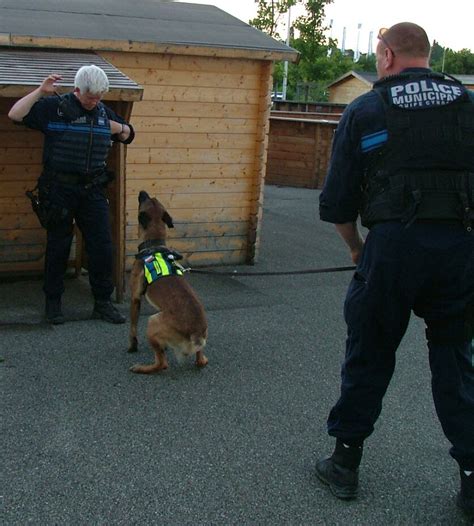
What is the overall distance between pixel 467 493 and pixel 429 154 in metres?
1.64

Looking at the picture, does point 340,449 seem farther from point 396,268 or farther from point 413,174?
point 413,174

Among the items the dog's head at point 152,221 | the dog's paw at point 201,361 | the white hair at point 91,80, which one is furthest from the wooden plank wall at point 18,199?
the dog's paw at point 201,361

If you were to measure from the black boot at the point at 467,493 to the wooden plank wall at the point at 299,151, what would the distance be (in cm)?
1198

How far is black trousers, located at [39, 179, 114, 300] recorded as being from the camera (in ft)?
17.8

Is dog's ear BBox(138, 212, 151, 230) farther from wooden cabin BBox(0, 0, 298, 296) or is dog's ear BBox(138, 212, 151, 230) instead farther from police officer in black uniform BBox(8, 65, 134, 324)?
wooden cabin BBox(0, 0, 298, 296)

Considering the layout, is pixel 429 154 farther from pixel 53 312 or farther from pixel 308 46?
pixel 308 46

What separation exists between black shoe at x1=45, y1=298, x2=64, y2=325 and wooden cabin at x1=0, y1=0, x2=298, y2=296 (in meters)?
0.70

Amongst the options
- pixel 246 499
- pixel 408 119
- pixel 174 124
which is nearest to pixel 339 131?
pixel 408 119

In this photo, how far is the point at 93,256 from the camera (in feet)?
18.8

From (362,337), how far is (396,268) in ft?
1.32

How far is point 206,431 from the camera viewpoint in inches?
158

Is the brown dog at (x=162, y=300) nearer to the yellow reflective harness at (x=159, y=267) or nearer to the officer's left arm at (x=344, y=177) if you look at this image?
the yellow reflective harness at (x=159, y=267)

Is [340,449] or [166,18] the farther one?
[166,18]

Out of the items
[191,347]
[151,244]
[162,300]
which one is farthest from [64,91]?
[191,347]
